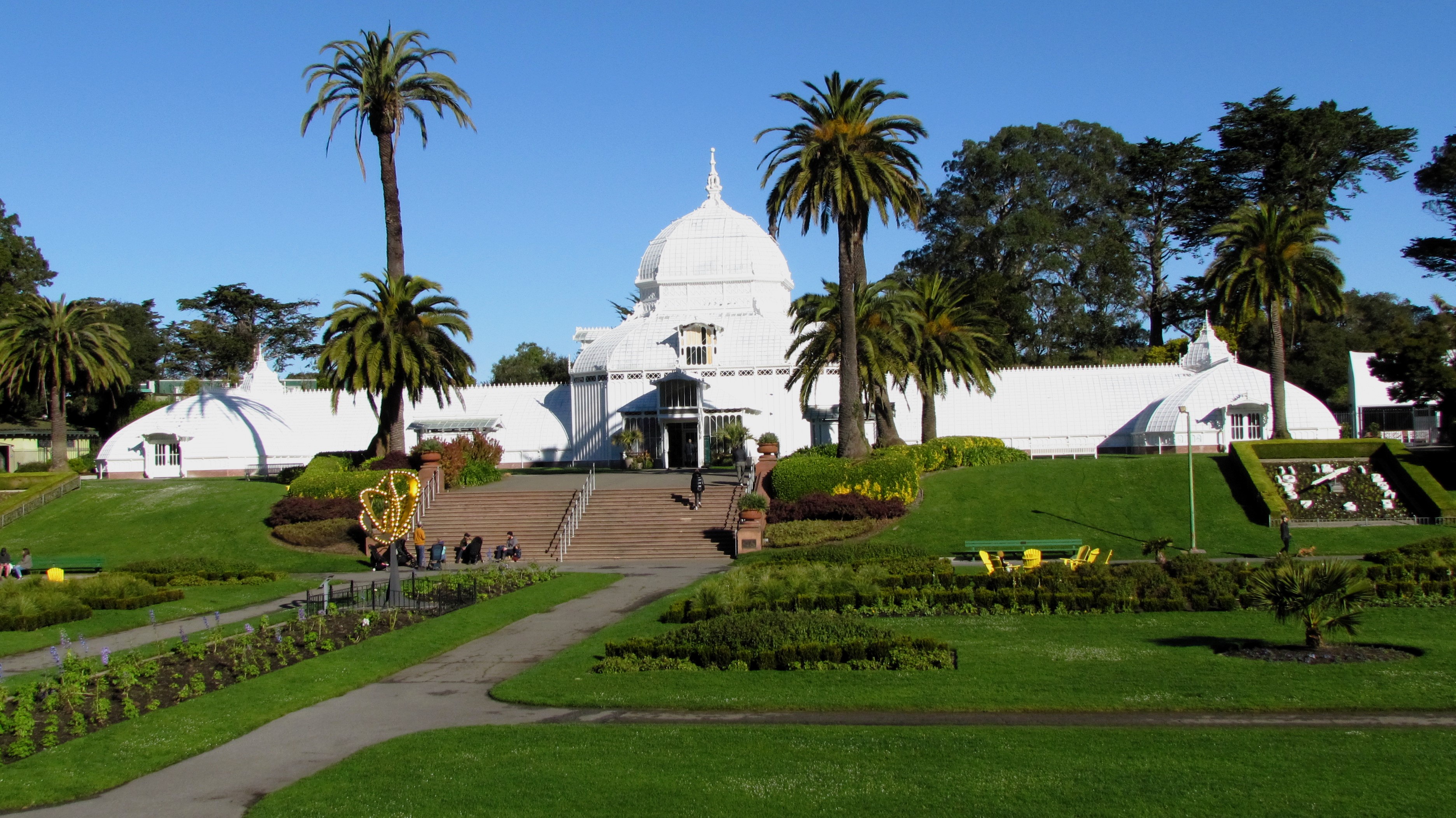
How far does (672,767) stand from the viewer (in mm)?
11344

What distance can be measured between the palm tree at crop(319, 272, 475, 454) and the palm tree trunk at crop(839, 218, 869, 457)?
13657mm

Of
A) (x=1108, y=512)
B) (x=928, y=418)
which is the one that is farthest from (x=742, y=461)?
(x=1108, y=512)

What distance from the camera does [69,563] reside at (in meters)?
34.8

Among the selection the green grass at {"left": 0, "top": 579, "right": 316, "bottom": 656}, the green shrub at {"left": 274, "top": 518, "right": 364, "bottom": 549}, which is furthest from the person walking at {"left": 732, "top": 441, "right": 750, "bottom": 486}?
the green grass at {"left": 0, "top": 579, "right": 316, "bottom": 656}

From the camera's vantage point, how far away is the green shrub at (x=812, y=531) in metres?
35.2

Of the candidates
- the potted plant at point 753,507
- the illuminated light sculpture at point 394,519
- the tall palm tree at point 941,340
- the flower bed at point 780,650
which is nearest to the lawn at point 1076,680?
the flower bed at point 780,650

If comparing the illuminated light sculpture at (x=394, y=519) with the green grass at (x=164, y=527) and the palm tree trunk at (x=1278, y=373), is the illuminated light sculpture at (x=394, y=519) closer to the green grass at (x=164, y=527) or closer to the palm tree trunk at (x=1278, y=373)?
the green grass at (x=164, y=527)

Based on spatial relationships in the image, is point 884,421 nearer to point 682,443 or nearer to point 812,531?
point 812,531

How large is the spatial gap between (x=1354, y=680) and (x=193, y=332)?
331 feet

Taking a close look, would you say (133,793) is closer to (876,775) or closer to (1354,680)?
(876,775)

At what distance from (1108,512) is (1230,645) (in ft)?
65.8

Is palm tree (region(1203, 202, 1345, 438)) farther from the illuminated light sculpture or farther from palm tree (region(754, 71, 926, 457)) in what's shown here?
the illuminated light sculpture

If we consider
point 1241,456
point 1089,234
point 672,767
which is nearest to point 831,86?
point 1241,456

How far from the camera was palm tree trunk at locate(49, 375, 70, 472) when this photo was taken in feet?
168
